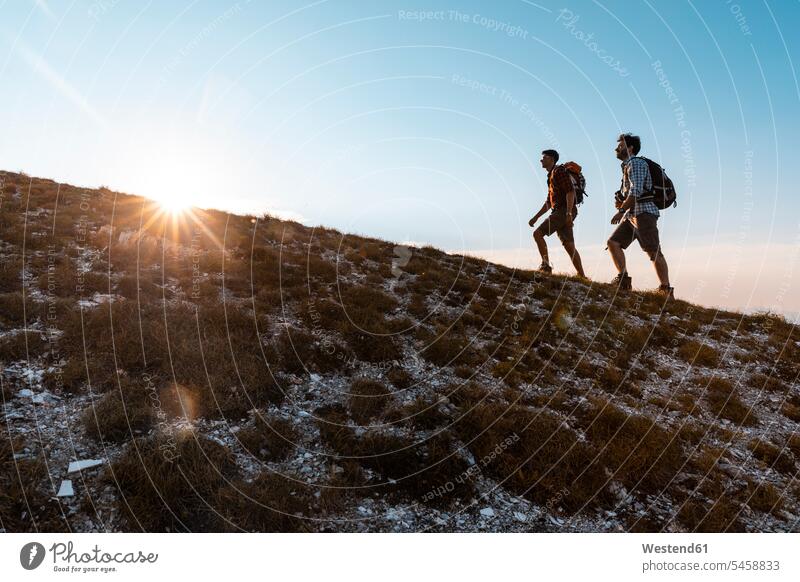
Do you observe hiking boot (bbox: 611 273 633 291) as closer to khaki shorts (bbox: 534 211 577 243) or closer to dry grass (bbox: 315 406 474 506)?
khaki shorts (bbox: 534 211 577 243)

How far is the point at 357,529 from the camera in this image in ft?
18.0

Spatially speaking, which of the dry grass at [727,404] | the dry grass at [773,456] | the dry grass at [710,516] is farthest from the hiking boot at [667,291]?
the dry grass at [710,516]

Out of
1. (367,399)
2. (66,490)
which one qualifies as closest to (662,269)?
(367,399)

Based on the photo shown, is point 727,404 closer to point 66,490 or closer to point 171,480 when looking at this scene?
point 171,480

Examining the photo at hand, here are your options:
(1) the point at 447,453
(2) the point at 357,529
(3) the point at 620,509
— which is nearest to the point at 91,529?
(2) the point at 357,529

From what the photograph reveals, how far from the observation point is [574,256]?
58.6 feet

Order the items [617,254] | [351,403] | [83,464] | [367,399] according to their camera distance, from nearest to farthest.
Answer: [83,464]
[351,403]
[367,399]
[617,254]

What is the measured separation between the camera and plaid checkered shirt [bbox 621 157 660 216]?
13.9 metres

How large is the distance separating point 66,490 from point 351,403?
4.02 meters

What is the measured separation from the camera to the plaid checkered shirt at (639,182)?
13883 mm

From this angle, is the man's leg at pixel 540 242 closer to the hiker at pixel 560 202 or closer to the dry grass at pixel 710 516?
the hiker at pixel 560 202

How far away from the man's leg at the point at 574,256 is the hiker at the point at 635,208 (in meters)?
1.91
